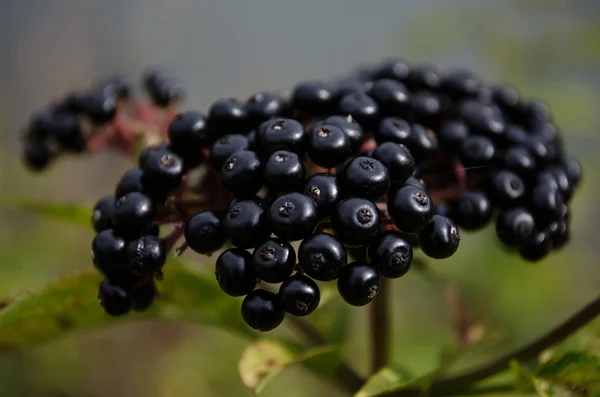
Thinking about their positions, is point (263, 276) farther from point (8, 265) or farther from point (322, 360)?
point (8, 265)

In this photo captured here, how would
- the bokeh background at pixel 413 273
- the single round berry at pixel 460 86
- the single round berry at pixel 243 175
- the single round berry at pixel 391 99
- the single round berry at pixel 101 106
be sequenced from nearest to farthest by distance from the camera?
1. the single round berry at pixel 243 175
2. the single round berry at pixel 391 99
3. the single round berry at pixel 460 86
4. the single round berry at pixel 101 106
5. the bokeh background at pixel 413 273

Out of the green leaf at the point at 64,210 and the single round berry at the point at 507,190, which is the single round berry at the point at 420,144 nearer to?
the single round berry at the point at 507,190

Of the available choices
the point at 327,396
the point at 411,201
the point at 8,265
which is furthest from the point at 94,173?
the point at 411,201

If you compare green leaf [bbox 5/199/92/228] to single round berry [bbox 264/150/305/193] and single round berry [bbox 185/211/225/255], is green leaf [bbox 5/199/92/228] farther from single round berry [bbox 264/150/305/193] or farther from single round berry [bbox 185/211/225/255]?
single round berry [bbox 264/150/305/193]

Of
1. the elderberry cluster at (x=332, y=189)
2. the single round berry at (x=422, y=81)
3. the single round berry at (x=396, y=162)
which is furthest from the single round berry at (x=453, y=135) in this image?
the single round berry at (x=396, y=162)

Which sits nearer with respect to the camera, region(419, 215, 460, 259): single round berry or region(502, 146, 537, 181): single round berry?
region(419, 215, 460, 259): single round berry

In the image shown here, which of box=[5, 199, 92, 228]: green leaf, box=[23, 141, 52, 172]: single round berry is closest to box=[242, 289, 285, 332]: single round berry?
box=[5, 199, 92, 228]: green leaf

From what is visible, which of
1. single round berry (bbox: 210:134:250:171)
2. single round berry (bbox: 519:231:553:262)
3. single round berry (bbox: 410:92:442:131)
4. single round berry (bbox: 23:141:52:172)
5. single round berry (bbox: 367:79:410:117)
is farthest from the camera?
single round berry (bbox: 23:141:52:172)
